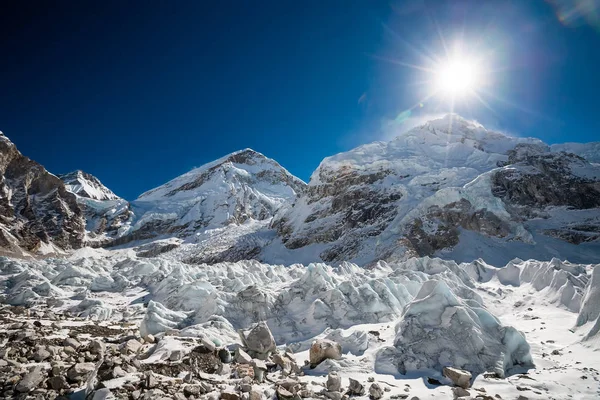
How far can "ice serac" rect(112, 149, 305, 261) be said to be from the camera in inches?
5079

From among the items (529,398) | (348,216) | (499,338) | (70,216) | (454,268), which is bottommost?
(529,398)

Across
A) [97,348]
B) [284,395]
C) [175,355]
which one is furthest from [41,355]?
[284,395]

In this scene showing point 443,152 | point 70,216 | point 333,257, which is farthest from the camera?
point 70,216

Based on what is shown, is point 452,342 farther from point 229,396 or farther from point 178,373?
point 178,373

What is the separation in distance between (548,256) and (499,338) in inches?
1780

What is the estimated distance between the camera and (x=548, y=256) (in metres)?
45.2

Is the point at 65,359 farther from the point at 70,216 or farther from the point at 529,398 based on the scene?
the point at 70,216

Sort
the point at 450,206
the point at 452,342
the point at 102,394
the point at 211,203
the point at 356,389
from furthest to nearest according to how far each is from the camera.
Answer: the point at 211,203 < the point at 450,206 < the point at 452,342 < the point at 356,389 < the point at 102,394

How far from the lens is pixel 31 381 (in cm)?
685

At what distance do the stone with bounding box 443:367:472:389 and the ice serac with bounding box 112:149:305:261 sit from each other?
94.5 metres

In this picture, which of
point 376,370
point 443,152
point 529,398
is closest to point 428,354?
point 376,370

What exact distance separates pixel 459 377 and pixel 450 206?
185ft

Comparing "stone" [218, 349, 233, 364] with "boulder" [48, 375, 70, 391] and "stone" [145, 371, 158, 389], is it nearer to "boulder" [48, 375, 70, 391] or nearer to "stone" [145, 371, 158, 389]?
"stone" [145, 371, 158, 389]

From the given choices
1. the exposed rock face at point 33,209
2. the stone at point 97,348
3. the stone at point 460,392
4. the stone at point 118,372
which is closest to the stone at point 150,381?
the stone at point 118,372
